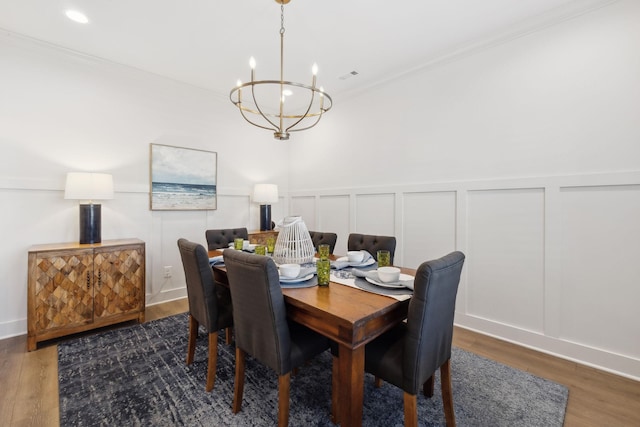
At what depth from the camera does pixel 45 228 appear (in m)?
2.82

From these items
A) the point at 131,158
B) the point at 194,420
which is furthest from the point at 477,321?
the point at 131,158

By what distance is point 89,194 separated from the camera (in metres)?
2.66

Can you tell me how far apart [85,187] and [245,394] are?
2.34 m

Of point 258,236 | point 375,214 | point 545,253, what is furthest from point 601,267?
point 258,236

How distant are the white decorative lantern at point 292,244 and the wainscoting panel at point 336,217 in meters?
1.88

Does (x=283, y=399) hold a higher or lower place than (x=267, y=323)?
lower

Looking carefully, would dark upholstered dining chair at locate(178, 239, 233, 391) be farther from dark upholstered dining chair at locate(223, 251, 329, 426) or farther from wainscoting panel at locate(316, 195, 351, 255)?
wainscoting panel at locate(316, 195, 351, 255)

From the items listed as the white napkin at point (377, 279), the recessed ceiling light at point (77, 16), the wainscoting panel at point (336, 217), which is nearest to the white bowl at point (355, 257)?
the white napkin at point (377, 279)

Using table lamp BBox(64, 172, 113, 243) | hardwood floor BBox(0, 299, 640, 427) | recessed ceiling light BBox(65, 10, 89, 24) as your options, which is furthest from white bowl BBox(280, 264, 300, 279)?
recessed ceiling light BBox(65, 10, 89, 24)

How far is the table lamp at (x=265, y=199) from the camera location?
4.06 meters

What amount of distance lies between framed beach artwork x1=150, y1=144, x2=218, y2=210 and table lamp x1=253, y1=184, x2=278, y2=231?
566 mm

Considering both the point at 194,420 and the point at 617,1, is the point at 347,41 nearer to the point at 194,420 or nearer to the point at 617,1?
the point at 617,1

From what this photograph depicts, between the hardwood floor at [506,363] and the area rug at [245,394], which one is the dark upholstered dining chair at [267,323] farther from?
the hardwood floor at [506,363]

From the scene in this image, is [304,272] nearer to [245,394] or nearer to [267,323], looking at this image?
[267,323]
